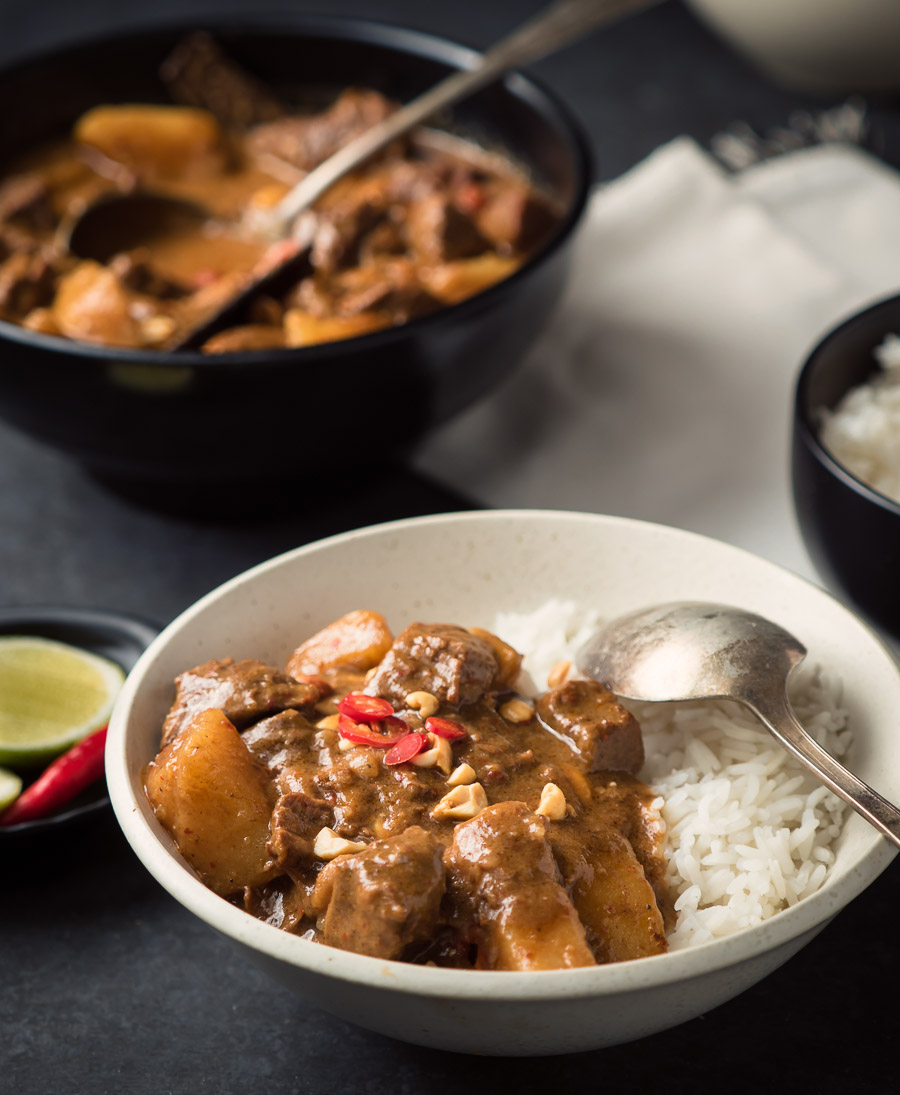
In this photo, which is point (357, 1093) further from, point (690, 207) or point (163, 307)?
point (690, 207)

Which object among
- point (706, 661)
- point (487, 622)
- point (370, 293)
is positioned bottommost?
point (487, 622)

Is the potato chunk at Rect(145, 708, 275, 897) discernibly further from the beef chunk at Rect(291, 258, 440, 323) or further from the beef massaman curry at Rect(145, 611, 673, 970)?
the beef chunk at Rect(291, 258, 440, 323)

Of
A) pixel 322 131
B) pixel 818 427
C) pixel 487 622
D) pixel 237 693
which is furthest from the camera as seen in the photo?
pixel 322 131

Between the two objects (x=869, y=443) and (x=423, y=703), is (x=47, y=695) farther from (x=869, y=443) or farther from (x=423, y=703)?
(x=869, y=443)

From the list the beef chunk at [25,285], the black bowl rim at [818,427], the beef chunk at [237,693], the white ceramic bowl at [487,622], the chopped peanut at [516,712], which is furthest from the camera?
the beef chunk at [25,285]

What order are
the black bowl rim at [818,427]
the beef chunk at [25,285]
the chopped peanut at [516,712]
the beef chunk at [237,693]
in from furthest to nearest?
the beef chunk at [25,285] → the black bowl rim at [818,427] → the chopped peanut at [516,712] → the beef chunk at [237,693]

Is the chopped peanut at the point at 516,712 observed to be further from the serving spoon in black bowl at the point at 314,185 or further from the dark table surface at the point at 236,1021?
the serving spoon in black bowl at the point at 314,185

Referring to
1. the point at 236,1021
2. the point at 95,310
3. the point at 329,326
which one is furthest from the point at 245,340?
the point at 236,1021

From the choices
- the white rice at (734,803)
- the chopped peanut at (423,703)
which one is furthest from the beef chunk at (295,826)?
the white rice at (734,803)
